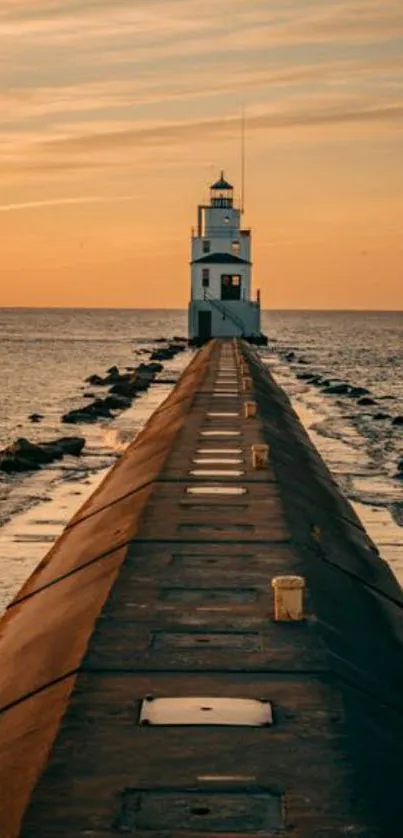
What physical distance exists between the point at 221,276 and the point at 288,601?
3373 inches

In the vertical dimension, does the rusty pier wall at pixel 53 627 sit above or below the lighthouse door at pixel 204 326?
above

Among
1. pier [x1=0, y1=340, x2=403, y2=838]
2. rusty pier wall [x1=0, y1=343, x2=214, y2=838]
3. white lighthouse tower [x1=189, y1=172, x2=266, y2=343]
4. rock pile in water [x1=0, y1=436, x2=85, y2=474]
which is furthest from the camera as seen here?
white lighthouse tower [x1=189, y1=172, x2=266, y2=343]

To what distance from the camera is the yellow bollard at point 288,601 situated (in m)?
10.3

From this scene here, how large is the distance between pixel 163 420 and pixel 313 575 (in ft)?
64.4

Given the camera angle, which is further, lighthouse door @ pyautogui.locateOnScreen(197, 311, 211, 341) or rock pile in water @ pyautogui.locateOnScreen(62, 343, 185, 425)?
lighthouse door @ pyautogui.locateOnScreen(197, 311, 211, 341)

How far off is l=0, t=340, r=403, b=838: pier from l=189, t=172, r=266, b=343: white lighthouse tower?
7823 cm

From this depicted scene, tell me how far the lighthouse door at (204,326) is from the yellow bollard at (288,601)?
86.5 m

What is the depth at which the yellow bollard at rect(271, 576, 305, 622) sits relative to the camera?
10.3 m

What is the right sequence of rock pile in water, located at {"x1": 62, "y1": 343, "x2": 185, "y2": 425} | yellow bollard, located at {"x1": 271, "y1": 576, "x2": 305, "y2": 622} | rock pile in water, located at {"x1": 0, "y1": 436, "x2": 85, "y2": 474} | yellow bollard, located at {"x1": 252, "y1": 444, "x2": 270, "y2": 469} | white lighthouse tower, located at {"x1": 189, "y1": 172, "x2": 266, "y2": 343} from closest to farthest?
1. yellow bollard, located at {"x1": 271, "y1": 576, "x2": 305, "y2": 622}
2. yellow bollard, located at {"x1": 252, "y1": 444, "x2": 270, "y2": 469}
3. rock pile in water, located at {"x1": 0, "y1": 436, "x2": 85, "y2": 474}
4. rock pile in water, located at {"x1": 62, "y1": 343, "x2": 185, "y2": 425}
5. white lighthouse tower, located at {"x1": 189, "y1": 172, "x2": 266, "y2": 343}

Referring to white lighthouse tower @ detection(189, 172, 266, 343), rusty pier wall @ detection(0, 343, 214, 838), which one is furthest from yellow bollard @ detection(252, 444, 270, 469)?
white lighthouse tower @ detection(189, 172, 266, 343)

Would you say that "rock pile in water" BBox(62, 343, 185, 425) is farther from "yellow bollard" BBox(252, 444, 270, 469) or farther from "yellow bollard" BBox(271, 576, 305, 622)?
"yellow bollard" BBox(271, 576, 305, 622)

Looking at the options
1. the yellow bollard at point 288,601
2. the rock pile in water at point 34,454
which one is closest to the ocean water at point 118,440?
the rock pile in water at point 34,454

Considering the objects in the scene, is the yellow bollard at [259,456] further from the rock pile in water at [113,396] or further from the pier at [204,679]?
the rock pile in water at [113,396]

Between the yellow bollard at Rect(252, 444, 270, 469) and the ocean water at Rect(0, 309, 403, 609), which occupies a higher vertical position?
the yellow bollard at Rect(252, 444, 270, 469)
